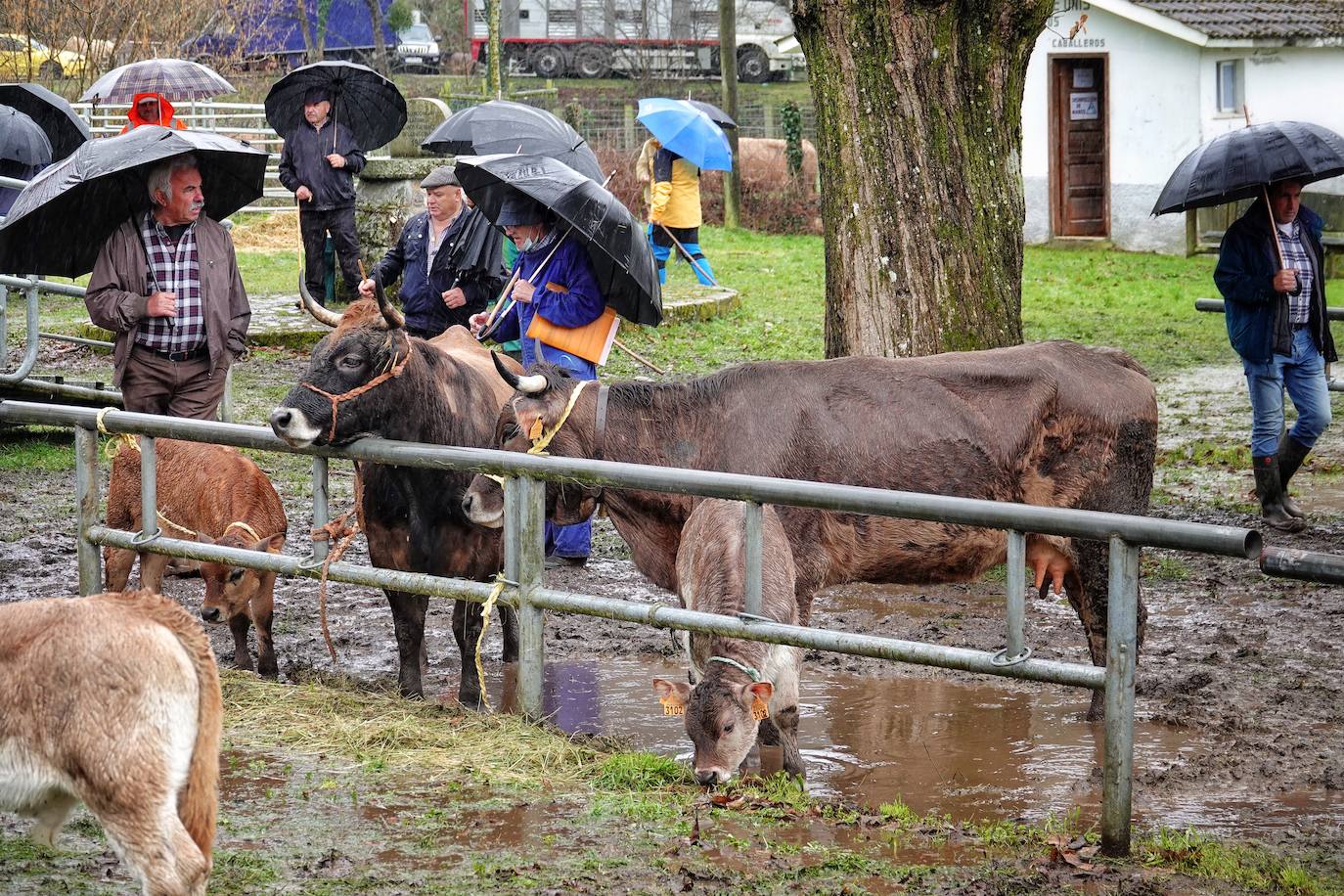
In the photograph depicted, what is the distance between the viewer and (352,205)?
50.1 feet

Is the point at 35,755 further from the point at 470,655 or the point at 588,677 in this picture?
the point at 588,677

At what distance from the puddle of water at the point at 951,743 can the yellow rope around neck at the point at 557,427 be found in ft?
3.61

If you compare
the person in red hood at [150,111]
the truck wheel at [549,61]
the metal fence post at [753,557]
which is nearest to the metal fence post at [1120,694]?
the metal fence post at [753,557]

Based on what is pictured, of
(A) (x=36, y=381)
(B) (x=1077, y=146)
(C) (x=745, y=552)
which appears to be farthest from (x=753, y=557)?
(B) (x=1077, y=146)

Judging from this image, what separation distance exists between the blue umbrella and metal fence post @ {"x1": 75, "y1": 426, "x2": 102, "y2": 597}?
903 centimetres

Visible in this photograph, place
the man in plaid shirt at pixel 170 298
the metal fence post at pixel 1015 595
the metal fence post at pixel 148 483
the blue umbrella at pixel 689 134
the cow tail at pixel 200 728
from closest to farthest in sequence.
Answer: the cow tail at pixel 200 728
the metal fence post at pixel 1015 595
the metal fence post at pixel 148 483
the man in plaid shirt at pixel 170 298
the blue umbrella at pixel 689 134

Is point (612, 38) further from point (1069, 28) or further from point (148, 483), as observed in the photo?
point (148, 483)

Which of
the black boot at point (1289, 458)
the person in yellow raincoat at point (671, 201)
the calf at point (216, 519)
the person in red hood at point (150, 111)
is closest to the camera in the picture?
the calf at point (216, 519)

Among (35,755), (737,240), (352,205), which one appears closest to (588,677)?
(35,755)

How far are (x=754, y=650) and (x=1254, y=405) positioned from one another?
5167 mm

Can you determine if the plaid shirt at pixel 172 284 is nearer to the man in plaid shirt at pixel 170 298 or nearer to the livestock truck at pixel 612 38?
the man in plaid shirt at pixel 170 298

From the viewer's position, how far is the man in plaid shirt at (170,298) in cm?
776

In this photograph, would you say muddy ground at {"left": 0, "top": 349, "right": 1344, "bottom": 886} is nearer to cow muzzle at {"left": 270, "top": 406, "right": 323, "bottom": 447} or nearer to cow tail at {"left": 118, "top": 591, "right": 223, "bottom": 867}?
cow muzzle at {"left": 270, "top": 406, "right": 323, "bottom": 447}

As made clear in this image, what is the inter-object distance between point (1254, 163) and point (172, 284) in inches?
228
